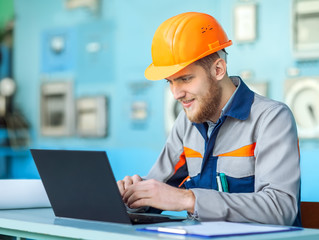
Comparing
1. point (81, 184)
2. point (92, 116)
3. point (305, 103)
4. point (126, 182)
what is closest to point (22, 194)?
point (126, 182)

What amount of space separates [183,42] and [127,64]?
10.5ft

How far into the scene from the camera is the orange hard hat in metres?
1.86

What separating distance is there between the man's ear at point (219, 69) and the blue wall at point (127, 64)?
2.01 m

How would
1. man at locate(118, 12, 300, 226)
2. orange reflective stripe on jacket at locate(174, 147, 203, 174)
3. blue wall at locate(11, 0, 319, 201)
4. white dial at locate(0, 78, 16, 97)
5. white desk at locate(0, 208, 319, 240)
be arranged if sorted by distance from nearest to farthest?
1. white desk at locate(0, 208, 319, 240)
2. man at locate(118, 12, 300, 226)
3. orange reflective stripe on jacket at locate(174, 147, 203, 174)
4. blue wall at locate(11, 0, 319, 201)
5. white dial at locate(0, 78, 16, 97)

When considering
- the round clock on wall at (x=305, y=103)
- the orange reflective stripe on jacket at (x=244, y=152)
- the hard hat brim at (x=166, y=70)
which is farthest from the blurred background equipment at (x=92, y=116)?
the orange reflective stripe on jacket at (x=244, y=152)

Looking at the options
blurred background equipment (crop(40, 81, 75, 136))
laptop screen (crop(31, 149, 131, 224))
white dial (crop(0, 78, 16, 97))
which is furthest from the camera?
white dial (crop(0, 78, 16, 97))

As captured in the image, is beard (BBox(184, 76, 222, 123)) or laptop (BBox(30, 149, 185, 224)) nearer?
laptop (BBox(30, 149, 185, 224))

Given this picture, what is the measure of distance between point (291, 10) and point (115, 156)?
6.67ft

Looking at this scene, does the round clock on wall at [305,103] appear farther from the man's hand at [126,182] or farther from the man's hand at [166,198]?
the man's hand at [166,198]

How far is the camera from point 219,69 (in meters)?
1.96

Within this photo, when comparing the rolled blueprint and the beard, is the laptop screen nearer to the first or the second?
the rolled blueprint

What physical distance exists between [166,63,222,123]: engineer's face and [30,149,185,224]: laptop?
16.2 inches

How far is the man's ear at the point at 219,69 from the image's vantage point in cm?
195

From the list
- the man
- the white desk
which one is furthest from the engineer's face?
the white desk
